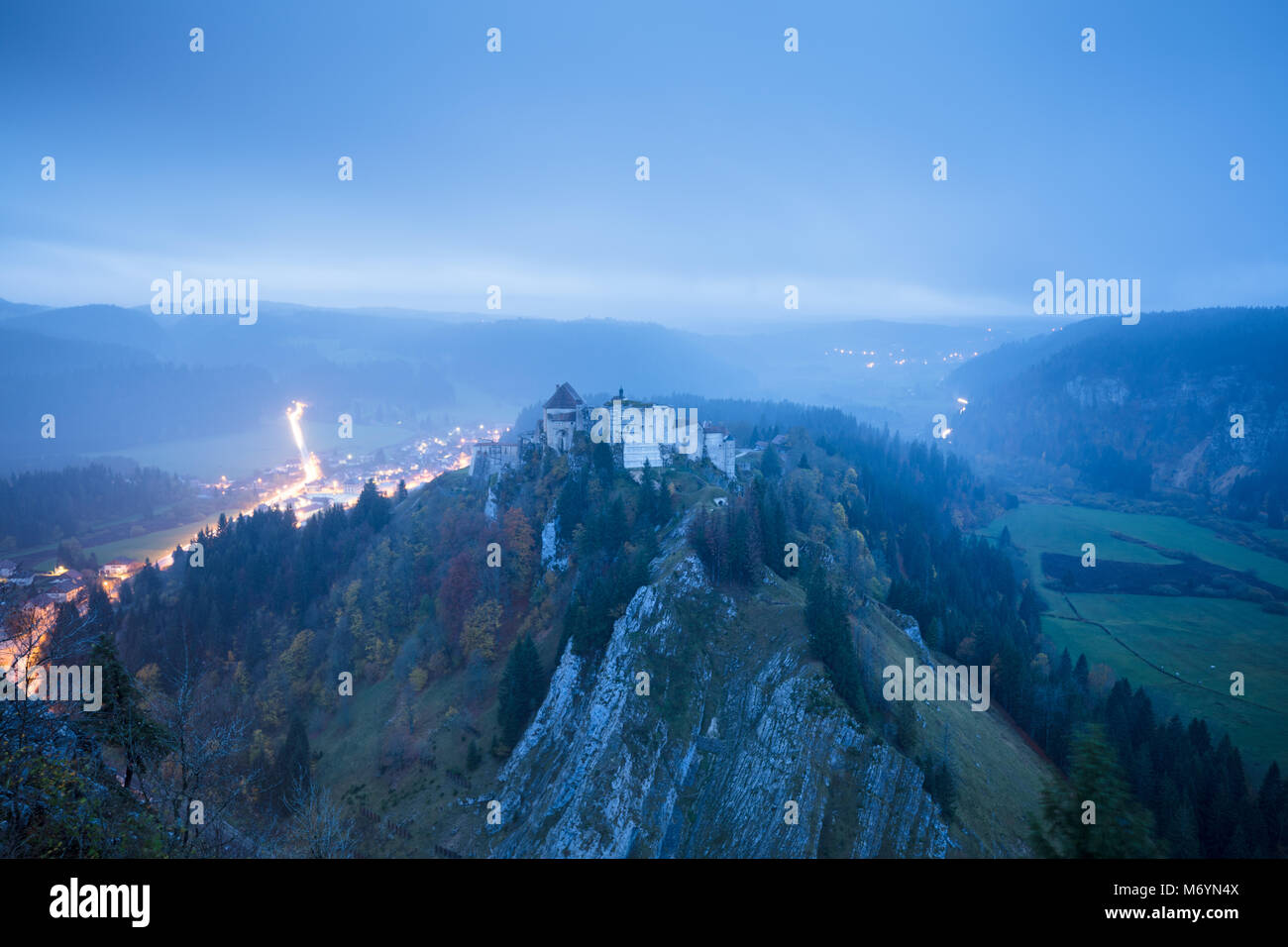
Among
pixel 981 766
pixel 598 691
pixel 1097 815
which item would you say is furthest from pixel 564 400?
pixel 1097 815

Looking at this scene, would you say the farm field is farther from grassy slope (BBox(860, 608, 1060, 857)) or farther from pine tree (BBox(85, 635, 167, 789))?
pine tree (BBox(85, 635, 167, 789))

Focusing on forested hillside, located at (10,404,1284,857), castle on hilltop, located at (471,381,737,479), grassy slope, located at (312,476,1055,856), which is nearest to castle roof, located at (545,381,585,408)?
castle on hilltop, located at (471,381,737,479)

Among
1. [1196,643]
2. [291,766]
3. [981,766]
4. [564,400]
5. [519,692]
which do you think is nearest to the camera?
[981,766]

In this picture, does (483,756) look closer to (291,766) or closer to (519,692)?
(519,692)

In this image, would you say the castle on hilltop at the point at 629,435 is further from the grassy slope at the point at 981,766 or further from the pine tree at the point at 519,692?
the grassy slope at the point at 981,766

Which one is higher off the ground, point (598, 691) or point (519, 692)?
point (598, 691)

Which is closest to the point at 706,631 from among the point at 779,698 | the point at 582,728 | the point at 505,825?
the point at 779,698

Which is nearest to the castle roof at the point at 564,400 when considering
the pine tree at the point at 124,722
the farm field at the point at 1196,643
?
the pine tree at the point at 124,722
